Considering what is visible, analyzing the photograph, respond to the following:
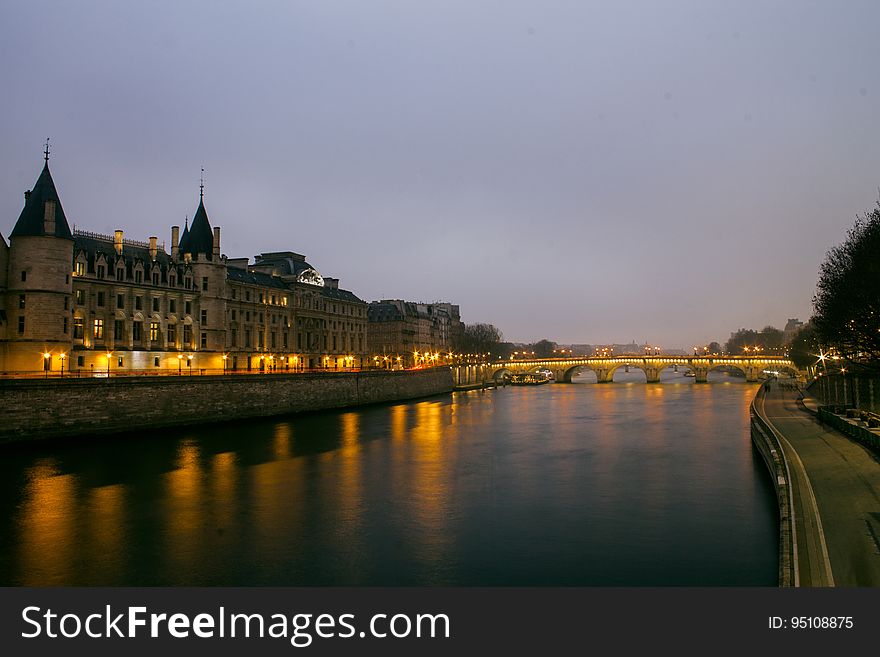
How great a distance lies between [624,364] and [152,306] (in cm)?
11070

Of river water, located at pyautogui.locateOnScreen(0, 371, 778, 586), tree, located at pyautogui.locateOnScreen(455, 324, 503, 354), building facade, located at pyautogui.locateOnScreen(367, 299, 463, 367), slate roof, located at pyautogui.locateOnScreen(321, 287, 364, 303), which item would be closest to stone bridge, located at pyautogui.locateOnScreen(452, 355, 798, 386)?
building facade, located at pyautogui.locateOnScreen(367, 299, 463, 367)

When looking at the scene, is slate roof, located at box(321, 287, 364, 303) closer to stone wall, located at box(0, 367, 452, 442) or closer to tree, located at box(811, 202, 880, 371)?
stone wall, located at box(0, 367, 452, 442)

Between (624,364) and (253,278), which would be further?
(624,364)

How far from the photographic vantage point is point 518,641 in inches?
535

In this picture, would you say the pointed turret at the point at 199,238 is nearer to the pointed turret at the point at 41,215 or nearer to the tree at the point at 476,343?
the pointed turret at the point at 41,215

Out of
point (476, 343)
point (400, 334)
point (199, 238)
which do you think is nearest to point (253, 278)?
point (199, 238)

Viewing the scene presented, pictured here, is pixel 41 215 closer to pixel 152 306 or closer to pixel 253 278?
pixel 152 306

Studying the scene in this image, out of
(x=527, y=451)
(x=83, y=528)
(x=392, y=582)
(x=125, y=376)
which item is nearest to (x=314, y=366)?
(x=125, y=376)

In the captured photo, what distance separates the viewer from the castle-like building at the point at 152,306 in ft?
158

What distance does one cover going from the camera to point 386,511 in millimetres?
26141

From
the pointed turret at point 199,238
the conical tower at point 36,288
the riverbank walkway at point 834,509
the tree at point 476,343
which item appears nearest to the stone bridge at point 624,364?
the tree at point 476,343

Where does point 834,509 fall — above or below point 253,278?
below

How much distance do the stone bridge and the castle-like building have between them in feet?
142

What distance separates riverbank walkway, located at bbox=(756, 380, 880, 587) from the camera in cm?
1307
